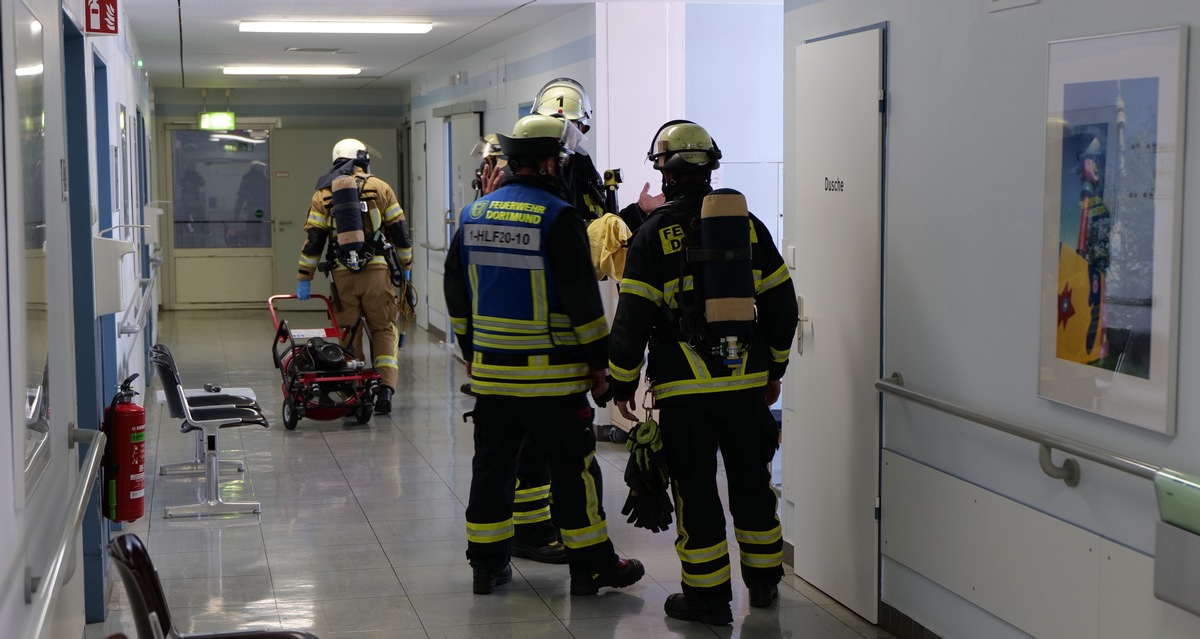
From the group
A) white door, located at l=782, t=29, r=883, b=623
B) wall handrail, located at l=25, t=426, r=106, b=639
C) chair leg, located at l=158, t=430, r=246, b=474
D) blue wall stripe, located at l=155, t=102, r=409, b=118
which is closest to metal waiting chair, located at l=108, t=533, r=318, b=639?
wall handrail, located at l=25, t=426, r=106, b=639

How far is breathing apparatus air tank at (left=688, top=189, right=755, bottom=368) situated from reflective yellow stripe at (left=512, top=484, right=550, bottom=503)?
4.24 ft

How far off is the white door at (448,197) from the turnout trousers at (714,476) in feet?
20.6

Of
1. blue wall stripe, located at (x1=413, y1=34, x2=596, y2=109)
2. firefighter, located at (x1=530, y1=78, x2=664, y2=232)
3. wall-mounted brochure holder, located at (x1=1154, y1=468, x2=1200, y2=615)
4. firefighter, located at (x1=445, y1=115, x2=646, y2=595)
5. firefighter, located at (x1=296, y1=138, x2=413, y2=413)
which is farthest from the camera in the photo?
firefighter, located at (x1=296, y1=138, x2=413, y2=413)

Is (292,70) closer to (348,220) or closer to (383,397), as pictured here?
(348,220)

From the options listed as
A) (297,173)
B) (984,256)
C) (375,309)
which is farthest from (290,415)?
(297,173)

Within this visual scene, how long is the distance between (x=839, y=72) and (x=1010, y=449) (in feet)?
5.07

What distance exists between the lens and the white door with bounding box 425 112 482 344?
10.9m

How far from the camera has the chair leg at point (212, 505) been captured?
5.97m

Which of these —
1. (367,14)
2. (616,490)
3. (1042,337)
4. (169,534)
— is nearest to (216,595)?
(169,534)

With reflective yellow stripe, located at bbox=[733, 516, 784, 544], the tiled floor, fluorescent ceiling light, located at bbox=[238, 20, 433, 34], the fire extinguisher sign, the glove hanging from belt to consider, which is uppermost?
fluorescent ceiling light, located at bbox=[238, 20, 433, 34]

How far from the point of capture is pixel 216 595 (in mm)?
4754

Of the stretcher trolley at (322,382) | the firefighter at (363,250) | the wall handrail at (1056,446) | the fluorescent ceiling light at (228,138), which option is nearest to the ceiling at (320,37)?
the firefighter at (363,250)

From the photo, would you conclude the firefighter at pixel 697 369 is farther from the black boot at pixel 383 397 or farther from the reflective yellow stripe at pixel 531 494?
the black boot at pixel 383 397

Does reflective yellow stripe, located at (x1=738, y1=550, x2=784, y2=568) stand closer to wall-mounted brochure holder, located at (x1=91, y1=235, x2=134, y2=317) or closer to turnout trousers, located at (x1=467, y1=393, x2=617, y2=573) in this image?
turnout trousers, located at (x1=467, y1=393, x2=617, y2=573)
